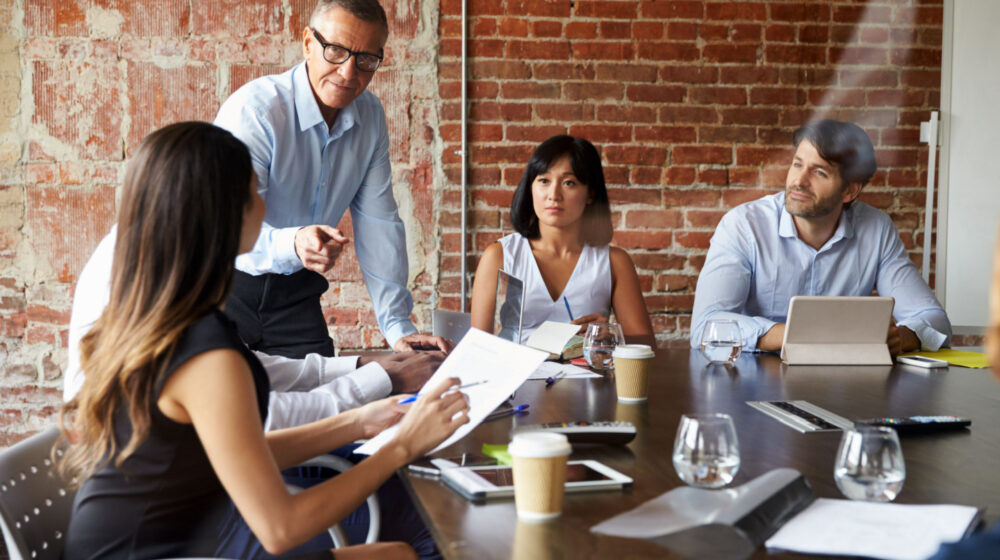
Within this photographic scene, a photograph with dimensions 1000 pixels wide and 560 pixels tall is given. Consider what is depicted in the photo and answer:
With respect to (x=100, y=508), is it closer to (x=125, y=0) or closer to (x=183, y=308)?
(x=183, y=308)

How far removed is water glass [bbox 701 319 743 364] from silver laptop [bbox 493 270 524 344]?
45cm

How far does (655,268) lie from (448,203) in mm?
889

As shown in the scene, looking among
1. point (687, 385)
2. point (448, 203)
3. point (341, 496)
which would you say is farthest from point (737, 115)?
point (341, 496)

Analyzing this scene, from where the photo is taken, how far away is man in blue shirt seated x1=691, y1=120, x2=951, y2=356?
279 centimetres

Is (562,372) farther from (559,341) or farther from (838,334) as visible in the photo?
(838,334)

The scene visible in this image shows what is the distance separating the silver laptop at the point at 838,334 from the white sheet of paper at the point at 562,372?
0.55 metres

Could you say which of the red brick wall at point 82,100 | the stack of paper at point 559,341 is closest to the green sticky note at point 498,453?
the stack of paper at point 559,341

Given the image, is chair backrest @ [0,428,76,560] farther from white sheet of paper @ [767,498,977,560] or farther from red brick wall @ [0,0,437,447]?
red brick wall @ [0,0,437,447]

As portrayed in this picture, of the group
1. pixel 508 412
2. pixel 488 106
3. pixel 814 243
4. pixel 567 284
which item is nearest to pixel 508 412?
pixel 508 412

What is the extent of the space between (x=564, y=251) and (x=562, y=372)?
1063 mm

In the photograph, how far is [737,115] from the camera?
3.57m

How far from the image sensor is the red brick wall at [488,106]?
129 inches

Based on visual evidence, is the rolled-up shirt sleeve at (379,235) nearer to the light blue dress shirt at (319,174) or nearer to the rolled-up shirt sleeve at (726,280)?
the light blue dress shirt at (319,174)


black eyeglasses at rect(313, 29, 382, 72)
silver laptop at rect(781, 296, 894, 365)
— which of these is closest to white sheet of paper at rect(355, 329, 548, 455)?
silver laptop at rect(781, 296, 894, 365)
